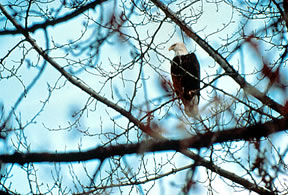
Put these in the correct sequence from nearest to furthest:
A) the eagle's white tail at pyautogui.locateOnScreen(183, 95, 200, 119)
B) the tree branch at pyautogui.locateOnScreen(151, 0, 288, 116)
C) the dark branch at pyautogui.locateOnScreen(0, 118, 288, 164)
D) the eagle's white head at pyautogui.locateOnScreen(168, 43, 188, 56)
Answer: the dark branch at pyautogui.locateOnScreen(0, 118, 288, 164)
the tree branch at pyautogui.locateOnScreen(151, 0, 288, 116)
the eagle's white tail at pyautogui.locateOnScreen(183, 95, 200, 119)
the eagle's white head at pyautogui.locateOnScreen(168, 43, 188, 56)

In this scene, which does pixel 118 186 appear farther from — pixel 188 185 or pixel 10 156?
pixel 10 156

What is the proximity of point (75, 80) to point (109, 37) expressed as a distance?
1067 millimetres

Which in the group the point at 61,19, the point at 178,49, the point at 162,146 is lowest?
the point at 162,146

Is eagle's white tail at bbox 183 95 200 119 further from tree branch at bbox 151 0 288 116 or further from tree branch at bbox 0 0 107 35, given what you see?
tree branch at bbox 0 0 107 35

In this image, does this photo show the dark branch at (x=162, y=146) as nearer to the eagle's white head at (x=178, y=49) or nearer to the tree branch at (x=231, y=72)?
the tree branch at (x=231, y=72)

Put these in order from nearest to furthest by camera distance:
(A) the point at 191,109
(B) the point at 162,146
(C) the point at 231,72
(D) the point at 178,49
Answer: (B) the point at 162,146 < (A) the point at 191,109 < (C) the point at 231,72 < (D) the point at 178,49

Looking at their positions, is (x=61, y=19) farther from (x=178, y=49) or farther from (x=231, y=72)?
(x=178, y=49)

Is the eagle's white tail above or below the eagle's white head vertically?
below

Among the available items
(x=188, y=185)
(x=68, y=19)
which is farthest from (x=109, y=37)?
(x=188, y=185)

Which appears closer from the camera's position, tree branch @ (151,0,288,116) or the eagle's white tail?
tree branch @ (151,0,288,116)

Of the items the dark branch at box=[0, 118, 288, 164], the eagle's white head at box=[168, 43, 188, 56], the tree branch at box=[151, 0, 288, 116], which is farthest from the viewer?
the eagle's white head at box=[168, 43, 188, 56]

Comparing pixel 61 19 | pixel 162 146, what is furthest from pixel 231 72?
pixel 162 146

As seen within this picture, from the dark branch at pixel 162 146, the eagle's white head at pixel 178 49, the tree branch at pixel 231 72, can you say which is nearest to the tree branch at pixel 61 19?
the tree branch at pixel 231 72

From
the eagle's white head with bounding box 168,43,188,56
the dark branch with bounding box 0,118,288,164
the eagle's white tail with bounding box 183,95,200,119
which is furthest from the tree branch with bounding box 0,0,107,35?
the eagle's white head with bounding box 168,43,188,56
